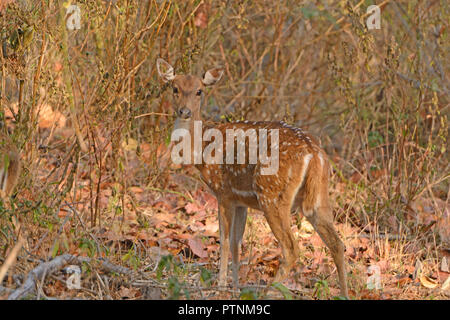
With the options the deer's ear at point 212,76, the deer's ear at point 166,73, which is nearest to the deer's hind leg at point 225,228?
the deer's ear at point 212,76

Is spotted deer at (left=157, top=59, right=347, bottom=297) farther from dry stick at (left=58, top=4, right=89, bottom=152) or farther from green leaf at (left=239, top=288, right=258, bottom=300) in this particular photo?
dry stick at (left=58, top=4, right=89, bottom=152)

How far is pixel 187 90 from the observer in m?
6.19

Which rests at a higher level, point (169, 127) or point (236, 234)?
point (169, 127)

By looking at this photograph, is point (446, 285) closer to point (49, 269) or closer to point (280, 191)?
point (280, 191)

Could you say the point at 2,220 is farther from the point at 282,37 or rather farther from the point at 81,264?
the point at 282,37

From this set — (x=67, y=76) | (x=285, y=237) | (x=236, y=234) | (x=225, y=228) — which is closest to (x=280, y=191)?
(x=285, y=237)

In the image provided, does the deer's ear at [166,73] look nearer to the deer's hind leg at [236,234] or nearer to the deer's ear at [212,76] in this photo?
the deer's ear at [212,76]

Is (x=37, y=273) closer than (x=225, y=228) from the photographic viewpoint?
Yes

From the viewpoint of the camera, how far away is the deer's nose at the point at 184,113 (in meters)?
6.09

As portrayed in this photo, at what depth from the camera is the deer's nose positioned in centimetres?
609

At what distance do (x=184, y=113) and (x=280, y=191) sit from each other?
1321 millimetres

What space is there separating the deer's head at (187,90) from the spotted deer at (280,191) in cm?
38

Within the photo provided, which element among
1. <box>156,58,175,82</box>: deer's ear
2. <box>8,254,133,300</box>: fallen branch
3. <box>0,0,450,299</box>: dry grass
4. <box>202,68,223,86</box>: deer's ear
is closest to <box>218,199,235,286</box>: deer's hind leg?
<box>0,0,450,299</box>: dry grass
